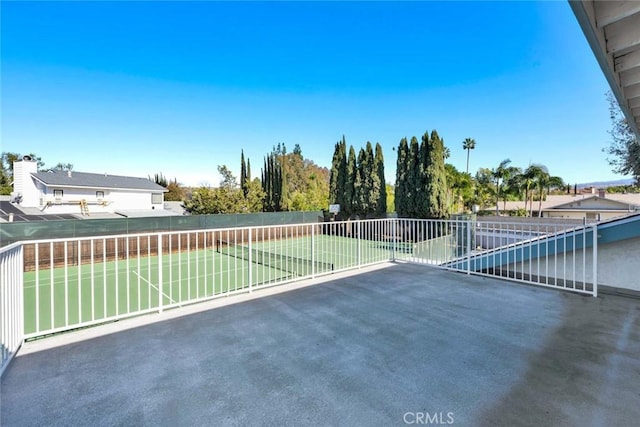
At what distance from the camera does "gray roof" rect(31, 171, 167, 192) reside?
56.2 ft

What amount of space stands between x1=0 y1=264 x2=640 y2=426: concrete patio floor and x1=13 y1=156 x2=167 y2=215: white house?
20.2 m

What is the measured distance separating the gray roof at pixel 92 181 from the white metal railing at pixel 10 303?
19605mm

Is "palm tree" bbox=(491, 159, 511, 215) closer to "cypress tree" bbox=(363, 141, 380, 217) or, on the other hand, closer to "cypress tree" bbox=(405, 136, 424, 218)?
"cypress tree" bbox=(405, 136, 424, 218)

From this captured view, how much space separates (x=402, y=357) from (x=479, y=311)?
1446mm

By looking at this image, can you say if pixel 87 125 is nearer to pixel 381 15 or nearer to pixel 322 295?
pixel 381 15

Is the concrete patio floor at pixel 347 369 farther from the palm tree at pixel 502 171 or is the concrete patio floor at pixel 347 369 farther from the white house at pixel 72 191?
the palm tree at pixel 502 171

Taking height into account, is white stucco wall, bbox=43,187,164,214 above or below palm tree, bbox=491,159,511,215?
below

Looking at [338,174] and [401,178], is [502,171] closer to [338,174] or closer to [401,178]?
[401,178]

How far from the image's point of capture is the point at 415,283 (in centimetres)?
405

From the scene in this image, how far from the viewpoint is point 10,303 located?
6.75 ft

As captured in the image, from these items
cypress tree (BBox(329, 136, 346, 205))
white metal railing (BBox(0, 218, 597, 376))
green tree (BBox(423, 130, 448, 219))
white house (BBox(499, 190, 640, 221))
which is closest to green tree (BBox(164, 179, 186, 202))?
cypress tree (BBox(329, 136, 346, 205))

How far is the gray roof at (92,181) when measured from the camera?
17141 mm

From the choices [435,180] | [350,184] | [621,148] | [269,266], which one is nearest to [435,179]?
[435,180]

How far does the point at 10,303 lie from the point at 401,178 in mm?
15210
